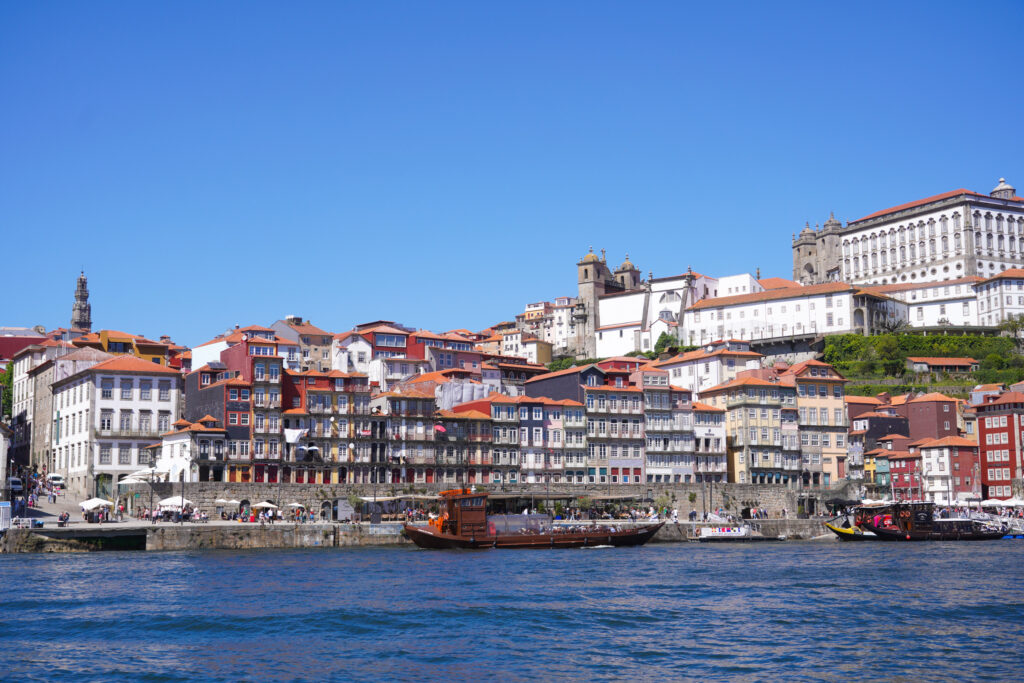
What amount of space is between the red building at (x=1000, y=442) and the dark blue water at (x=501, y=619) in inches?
2017

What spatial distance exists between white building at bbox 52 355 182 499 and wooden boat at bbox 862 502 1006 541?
49914mm

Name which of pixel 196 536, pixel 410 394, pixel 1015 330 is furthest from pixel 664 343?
pixel 196 536

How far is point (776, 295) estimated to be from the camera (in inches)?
5620

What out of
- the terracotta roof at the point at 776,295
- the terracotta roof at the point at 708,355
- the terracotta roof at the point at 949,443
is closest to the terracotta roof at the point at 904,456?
Answer: the terracotta roof at the point at 949,443

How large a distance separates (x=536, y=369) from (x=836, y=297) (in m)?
44.2

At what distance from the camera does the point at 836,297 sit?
139 meters

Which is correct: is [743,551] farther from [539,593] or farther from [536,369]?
[536,369]

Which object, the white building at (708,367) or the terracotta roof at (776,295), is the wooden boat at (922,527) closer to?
the white building at (708,367)

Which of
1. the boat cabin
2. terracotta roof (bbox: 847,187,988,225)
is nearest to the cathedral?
terracotta roof (bbox: 847,187,988,225)

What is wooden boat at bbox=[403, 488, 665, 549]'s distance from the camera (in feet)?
224

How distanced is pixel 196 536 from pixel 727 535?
3553 centimetres

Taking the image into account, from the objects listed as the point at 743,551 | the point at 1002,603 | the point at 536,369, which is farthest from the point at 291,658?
the point at 536,369

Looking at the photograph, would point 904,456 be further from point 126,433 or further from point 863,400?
point 126,433

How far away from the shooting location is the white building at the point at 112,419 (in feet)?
265
